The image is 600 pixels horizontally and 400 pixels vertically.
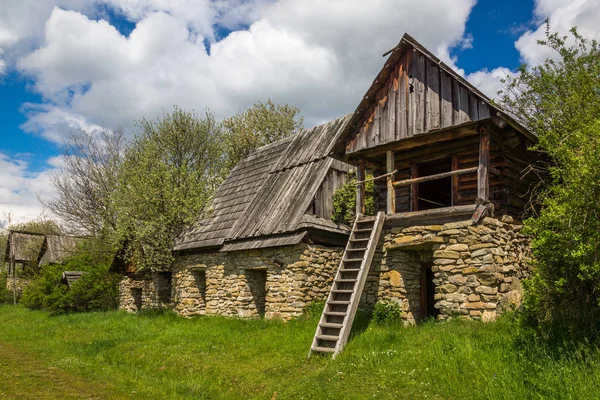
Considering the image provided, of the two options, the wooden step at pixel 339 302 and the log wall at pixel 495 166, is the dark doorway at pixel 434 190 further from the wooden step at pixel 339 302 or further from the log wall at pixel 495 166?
the wooden step at pixel 339 302

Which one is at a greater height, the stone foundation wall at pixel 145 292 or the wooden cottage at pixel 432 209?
the wooden cottage at pixel 432 209

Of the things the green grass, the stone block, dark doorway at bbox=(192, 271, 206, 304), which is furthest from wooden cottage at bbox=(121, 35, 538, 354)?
dark doorway at bbox=(192, 271, 206, 304)

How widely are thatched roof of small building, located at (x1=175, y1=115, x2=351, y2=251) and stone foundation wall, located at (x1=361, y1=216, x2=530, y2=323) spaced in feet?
9.16

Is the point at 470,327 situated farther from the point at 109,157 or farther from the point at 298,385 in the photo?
the point at 109,157

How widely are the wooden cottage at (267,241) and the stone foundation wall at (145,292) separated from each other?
57 mm

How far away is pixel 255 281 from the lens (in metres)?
14.5

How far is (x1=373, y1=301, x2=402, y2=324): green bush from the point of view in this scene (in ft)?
34.0

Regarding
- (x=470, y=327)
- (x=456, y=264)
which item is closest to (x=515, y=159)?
(x=456, y=264)

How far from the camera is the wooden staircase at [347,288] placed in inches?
354

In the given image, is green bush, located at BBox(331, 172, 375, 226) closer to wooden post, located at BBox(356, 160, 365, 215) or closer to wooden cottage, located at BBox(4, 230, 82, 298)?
wooden post, located at BBox(356, 160, 365, 215)

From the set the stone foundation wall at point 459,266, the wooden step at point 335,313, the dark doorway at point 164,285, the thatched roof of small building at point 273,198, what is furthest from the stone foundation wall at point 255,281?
the wooden step at point 335,313

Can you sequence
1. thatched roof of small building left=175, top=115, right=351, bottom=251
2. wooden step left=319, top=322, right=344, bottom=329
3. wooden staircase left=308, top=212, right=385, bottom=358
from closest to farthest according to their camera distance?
wooden staircase left=308, top=212, right=385, bottom=358
wooden step left=319, top=322, right=344, bottom=329
thatched roof of small building left=175, top=115, right=351, bottom=251

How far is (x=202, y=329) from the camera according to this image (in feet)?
43.2

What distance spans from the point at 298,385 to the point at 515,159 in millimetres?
7108
